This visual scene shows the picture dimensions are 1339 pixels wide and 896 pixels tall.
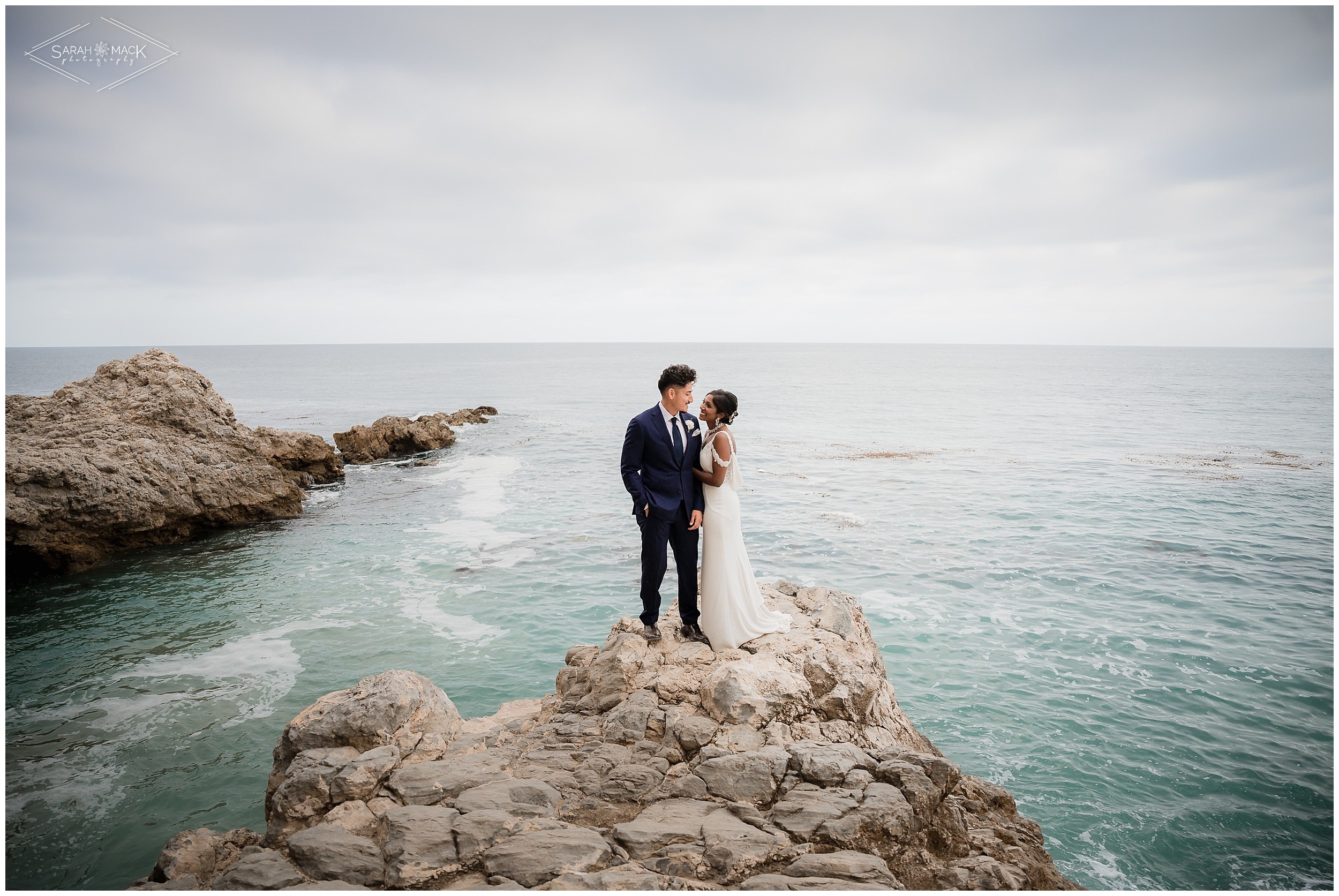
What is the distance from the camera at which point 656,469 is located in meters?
6.30

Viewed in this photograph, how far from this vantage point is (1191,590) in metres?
12.8

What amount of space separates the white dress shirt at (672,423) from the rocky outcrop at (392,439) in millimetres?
23566

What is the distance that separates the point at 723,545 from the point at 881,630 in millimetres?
6289

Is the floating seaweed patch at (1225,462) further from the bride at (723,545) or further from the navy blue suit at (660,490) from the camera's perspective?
the navy blue suit at (660,490)

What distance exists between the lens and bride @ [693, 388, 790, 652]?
247 inches

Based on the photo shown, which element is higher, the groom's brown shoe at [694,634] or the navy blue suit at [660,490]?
the navy blue suit at [660,490]

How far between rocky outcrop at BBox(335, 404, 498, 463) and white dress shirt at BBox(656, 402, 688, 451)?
2357cm

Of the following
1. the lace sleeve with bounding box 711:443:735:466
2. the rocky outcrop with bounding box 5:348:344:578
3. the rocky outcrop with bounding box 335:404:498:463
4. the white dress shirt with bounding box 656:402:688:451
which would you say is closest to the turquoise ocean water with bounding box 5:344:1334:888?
the rocky outcrop with bounding box 5:348:344:578

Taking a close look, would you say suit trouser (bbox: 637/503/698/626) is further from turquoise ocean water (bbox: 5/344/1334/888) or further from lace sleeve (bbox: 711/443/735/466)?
turquoise ocean water (bbox: 5/344/1334/888)

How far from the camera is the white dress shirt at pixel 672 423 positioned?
20.7 feet

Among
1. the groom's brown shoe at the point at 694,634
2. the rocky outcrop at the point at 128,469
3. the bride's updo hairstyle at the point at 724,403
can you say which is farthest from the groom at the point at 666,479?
the rocky outcrop at the point at 128,469

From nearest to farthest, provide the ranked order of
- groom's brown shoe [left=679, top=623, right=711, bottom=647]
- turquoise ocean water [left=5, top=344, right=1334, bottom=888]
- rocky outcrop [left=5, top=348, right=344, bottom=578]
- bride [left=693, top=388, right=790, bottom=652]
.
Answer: bride [left=693, top=388, right=790, bottom=652] < groom's brown shoe [left=679, top=623, right=711, bottom=647] < turquoise ocean water [left=5, top=344, right=1334, bottom=888] < rocky outcrop [left=5, top=348, right=344, bottom=578]

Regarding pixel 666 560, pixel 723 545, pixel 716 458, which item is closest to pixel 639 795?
pixel 666 560

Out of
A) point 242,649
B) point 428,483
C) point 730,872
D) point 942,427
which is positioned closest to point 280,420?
point 428,483
